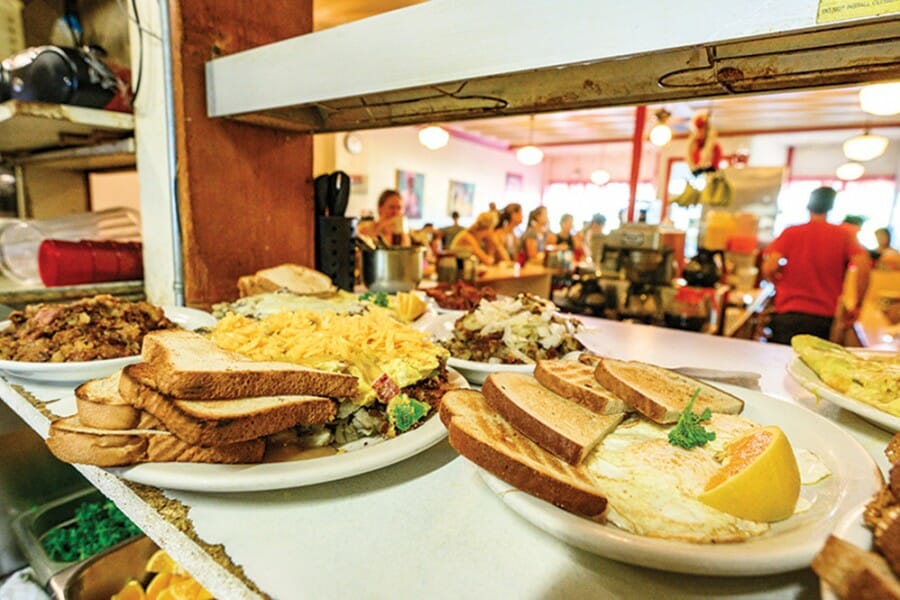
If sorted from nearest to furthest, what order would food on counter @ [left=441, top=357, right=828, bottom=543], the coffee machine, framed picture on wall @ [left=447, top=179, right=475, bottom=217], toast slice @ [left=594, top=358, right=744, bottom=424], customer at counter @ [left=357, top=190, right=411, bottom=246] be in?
food on counter @ [left=441, top=357, right=828, bottom=543], toast slice @ [left=594, top=358, right=744, bottom=424], the coffee machine, customer at counter @ [left=357, top=190, right=411, bottom=246], framed picture on wall @ [left=447, top=179, right=475, bottom=217]

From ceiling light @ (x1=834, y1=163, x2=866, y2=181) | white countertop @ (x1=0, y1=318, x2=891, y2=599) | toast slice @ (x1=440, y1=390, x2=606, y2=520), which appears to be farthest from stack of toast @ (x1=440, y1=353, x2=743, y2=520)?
ceiling light @ (x1=834, y1=163, x2=866, y2=181)

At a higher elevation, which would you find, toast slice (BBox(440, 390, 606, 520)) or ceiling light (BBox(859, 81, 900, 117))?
ceiling light (BBox(859, 81, 900, 117))

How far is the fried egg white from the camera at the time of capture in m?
0.71

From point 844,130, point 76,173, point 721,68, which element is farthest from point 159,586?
point 844,130

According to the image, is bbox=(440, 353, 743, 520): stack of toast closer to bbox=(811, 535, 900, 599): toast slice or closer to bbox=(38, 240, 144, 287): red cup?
bbox=(811, 535, 900, 599): toast slice

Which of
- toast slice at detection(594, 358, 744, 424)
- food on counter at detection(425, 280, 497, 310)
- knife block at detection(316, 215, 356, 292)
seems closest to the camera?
toast slice at detection(594, 358, 744, 424)

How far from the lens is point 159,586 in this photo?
5.11ft

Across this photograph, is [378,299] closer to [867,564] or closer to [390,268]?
[390,268]

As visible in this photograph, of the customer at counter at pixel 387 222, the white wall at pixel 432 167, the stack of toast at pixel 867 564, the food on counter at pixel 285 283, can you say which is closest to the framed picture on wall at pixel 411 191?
the white wall at pixel 432 167

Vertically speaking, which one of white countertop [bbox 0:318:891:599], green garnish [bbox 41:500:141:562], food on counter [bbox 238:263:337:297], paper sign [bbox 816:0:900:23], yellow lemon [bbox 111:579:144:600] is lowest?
green garnish [bbox 41:500:141:562]

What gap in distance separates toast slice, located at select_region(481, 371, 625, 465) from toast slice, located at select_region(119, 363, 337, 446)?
1.20 feet

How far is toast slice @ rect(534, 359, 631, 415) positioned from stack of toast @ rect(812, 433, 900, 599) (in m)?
0.48

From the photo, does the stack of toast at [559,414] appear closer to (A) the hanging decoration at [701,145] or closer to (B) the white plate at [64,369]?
(B) the white plate at [64,369]

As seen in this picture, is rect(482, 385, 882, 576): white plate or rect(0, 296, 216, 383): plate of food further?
rect(0, 296, 216, 383): plate of food
